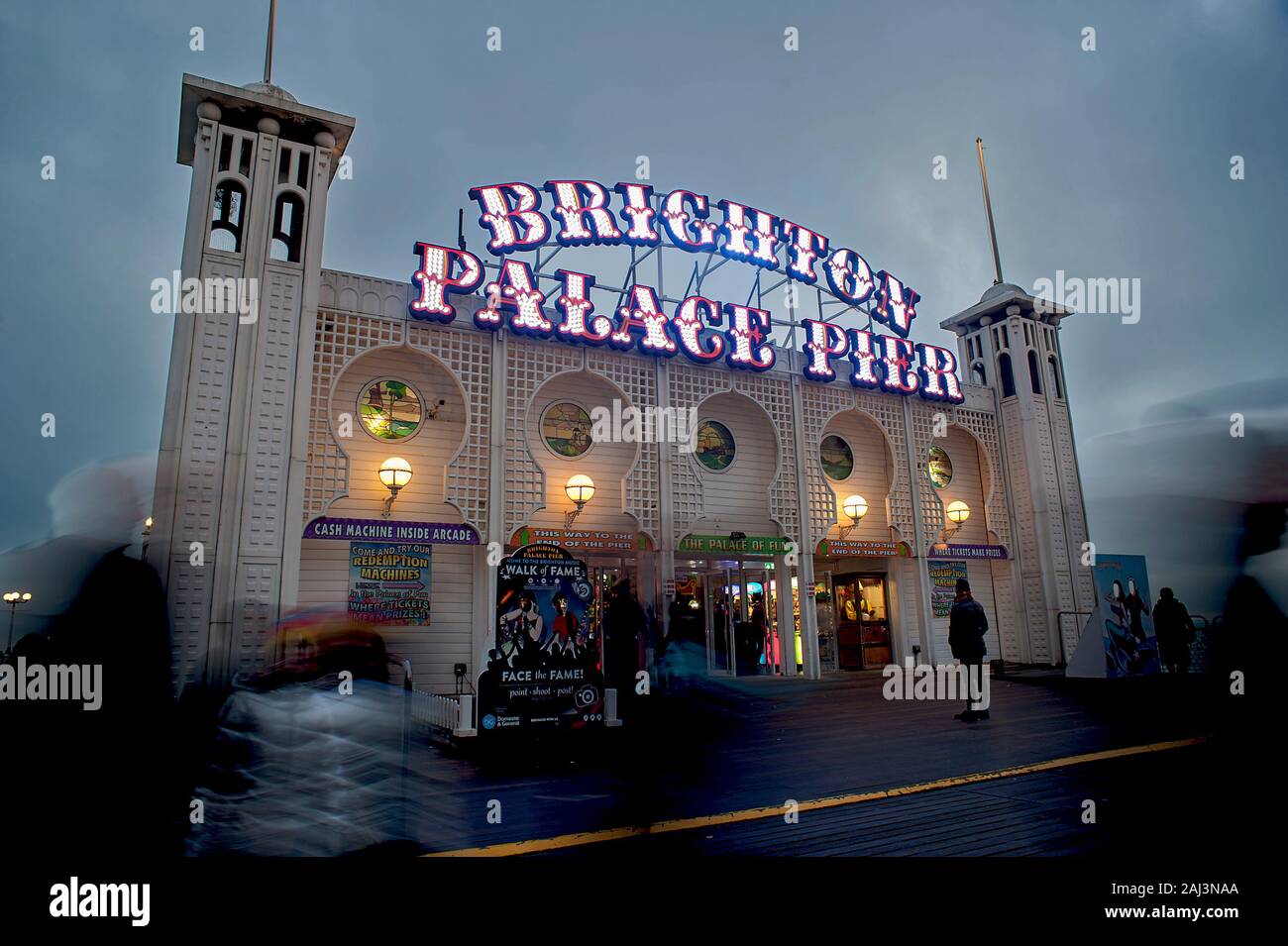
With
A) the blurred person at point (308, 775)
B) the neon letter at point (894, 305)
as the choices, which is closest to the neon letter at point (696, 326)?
the neon letter at point (894, 305)

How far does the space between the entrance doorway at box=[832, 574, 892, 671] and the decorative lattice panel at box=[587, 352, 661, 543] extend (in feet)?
21.6

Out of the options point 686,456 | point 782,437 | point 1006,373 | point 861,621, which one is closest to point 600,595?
point 686,456

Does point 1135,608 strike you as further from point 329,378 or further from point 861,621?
point 329,378

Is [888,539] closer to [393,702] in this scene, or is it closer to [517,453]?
[517,453]

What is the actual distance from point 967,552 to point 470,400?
1269cm

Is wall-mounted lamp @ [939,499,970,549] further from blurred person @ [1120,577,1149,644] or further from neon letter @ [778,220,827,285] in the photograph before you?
neon letter @ [778,220,827,285]

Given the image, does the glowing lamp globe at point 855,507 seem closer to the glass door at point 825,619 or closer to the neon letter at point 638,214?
the glass door at point 825,619

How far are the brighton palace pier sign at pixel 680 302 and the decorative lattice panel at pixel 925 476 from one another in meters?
0.64

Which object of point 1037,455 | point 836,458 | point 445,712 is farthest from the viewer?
point 1037,455

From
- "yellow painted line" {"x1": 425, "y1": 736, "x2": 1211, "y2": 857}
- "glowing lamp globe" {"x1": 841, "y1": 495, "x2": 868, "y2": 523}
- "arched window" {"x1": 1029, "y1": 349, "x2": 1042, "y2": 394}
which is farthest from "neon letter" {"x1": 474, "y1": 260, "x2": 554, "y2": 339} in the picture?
"arched window" {"x1": 1029, "y1": 349, "x2": 1042, "y2": 394}

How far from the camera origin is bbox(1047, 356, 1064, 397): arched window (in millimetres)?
19422

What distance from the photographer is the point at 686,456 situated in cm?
1480
